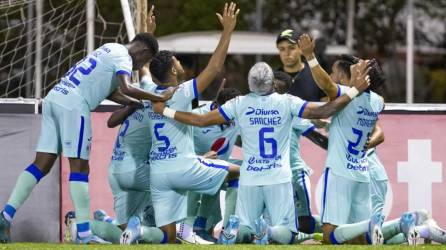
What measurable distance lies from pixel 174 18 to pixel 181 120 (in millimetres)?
13897

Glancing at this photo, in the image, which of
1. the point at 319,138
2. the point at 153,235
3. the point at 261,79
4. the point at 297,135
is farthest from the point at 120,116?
the point at 319,138

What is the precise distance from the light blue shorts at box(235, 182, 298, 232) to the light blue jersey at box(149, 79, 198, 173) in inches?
23.3

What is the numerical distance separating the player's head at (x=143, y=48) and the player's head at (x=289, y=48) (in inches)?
64.6

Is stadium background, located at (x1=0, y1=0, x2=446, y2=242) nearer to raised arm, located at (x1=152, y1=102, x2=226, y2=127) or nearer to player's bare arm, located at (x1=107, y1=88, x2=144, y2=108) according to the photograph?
player's bare arm, located at (x1=107, y1=88, x2=144, y2=108)

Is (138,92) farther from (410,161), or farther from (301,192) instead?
(410,161)

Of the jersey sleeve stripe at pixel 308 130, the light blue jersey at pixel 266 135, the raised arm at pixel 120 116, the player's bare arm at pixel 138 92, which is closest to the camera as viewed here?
the player's bare arm at pixel 138 92

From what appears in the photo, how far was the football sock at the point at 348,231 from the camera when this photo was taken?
1246 centimetres

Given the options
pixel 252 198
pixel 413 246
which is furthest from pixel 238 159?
pixel 413 246

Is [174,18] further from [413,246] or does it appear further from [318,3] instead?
[413,246]

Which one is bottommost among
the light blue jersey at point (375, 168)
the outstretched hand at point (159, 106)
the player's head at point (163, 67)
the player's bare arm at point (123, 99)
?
the light blue jersey at point (375, 168)

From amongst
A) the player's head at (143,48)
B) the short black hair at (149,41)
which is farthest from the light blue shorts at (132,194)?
the short black hair at (149,41)

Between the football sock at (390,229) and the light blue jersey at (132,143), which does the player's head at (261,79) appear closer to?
the light blue jersey at (132,143)

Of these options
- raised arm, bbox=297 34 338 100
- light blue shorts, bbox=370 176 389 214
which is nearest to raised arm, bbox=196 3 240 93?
raised arm, bbox=297 34 338 100

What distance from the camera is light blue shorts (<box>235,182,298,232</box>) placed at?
495 inches
